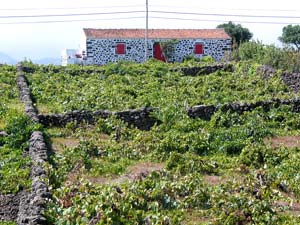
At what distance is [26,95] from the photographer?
18.8 m

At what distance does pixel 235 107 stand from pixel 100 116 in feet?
12.4

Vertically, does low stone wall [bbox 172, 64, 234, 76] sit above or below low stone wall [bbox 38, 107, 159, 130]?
below

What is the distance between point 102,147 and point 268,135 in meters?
4.20

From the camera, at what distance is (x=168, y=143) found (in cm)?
1273

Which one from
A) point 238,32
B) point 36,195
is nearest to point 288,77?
point 36,195

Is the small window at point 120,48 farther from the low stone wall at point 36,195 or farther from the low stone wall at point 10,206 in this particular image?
the low stone wall at point 10,206

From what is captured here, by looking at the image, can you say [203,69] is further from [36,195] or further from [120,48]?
[120,48]

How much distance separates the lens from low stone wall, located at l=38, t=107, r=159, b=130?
15.1 metres

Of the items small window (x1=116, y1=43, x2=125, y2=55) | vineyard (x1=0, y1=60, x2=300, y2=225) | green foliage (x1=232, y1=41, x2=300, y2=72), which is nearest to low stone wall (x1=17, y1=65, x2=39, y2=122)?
vineyard (x1=0, y1=60, x2=300, y2=225)

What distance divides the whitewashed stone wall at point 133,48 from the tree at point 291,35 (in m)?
14.7

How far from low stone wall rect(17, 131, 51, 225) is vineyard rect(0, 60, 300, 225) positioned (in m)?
0.05

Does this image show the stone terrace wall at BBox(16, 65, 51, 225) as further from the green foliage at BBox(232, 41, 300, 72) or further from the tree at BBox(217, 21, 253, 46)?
the tree at BBox(217, 21, 253, 46)

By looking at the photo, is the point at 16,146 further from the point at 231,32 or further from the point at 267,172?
the point at 231,32

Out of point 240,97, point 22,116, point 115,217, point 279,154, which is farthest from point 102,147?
point 240,97
